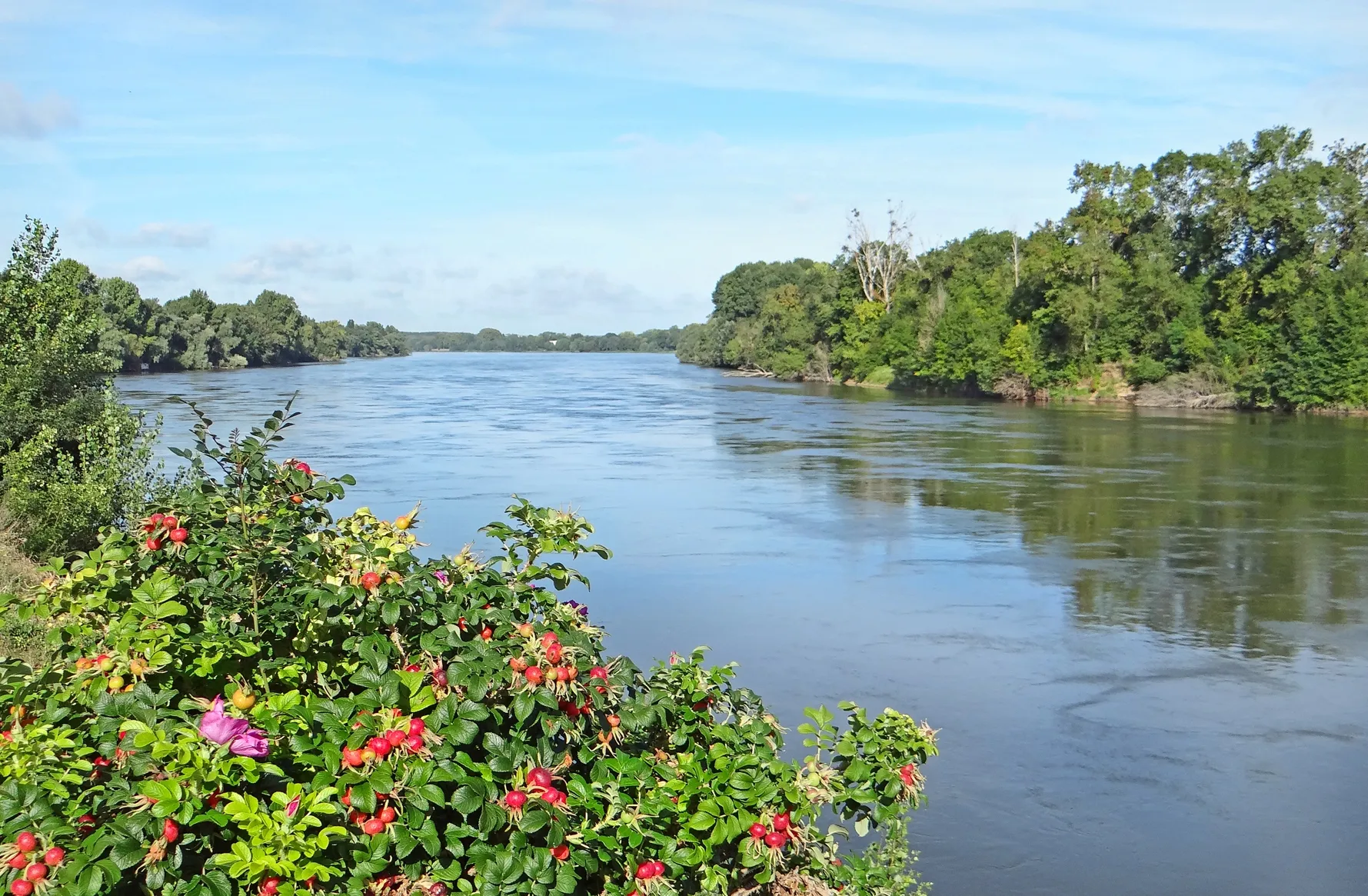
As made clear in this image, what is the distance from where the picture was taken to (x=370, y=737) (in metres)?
3.18

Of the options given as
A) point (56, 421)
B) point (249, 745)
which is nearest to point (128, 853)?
point (249, 745)

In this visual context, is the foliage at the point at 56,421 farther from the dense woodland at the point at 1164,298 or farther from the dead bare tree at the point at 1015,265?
the dead bare tree at the point at 1015,265

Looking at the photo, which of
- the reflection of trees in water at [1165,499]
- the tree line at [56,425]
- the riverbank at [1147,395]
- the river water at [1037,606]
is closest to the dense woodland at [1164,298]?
the riverbank at [1147,395]

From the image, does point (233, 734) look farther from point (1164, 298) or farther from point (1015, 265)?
point (1015, 265)

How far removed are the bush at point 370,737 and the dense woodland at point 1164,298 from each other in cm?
4565

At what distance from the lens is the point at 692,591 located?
1339cm

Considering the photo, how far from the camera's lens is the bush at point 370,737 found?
2986mm

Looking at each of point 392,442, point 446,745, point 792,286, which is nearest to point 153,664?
point 446,745

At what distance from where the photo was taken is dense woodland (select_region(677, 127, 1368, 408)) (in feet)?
147

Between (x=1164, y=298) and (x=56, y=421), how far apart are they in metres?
47.5

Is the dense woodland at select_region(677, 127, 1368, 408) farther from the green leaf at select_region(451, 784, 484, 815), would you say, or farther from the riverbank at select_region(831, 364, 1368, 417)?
the green leaf at select_region(451, 784, 484, 815)

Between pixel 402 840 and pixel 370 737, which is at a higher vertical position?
pixel 370 737

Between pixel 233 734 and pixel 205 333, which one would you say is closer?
pixel 233 734

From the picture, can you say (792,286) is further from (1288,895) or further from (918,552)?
(1288,895)
